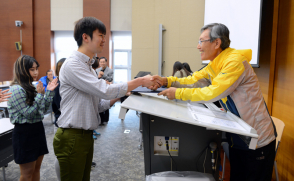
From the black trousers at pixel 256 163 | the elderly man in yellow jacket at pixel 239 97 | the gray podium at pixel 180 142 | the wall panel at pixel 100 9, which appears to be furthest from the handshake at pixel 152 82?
the wall panel at pixel 100 9

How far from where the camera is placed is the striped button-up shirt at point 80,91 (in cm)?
120

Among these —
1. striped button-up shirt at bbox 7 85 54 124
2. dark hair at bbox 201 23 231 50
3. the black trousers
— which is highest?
dark hair at bbox 201 23 231 50

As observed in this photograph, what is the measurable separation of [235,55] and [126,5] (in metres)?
7.50

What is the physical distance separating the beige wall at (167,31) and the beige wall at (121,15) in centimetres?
333

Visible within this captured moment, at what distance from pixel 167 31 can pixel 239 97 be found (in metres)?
3.75

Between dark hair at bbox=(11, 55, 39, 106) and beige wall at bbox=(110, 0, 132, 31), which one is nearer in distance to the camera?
dark hair at bbox=(11, 55, 39, 106)

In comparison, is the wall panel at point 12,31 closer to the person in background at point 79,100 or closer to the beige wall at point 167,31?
the beige wall at point 167,31

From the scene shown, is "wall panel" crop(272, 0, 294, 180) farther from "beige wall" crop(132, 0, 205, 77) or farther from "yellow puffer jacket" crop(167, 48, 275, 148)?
"beige wall" crop(132, 0, 205, 77)

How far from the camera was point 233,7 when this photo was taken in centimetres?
258

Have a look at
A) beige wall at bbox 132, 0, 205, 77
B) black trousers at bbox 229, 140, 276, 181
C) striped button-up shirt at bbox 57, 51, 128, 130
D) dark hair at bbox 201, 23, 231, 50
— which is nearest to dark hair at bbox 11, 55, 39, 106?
striped button-up shirt at bbox 57, 51, 128, 130

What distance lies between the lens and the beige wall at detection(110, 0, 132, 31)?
7.90m

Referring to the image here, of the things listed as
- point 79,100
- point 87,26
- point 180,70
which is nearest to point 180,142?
point 79,100

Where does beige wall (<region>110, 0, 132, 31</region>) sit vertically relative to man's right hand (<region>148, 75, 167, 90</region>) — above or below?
above

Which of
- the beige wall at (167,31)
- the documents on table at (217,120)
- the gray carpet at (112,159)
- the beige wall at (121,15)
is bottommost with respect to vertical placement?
the gray carpet at (112,159)
